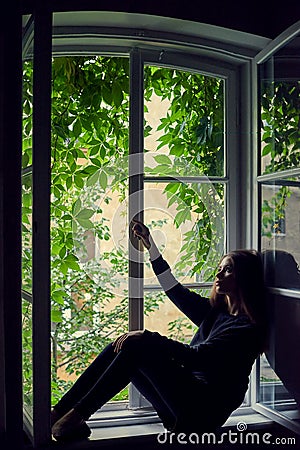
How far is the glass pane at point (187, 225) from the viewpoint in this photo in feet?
9.68

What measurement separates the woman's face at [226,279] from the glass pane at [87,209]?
1.41 ft

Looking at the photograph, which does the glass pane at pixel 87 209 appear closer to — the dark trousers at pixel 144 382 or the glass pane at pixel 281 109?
the dark trousers at pixel 144 382

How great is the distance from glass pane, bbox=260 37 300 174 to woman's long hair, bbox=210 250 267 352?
408 mm

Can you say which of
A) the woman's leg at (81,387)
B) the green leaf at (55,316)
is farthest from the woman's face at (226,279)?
the green leaf at (55,316)

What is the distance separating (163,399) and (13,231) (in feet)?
3.05

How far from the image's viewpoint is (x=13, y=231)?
254 cm

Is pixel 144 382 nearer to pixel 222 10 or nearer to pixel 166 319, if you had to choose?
pixel 166 319

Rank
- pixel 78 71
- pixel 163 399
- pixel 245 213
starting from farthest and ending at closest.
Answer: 1. pixel 245 213
2. pixel 78 71
3. pixel 163 399

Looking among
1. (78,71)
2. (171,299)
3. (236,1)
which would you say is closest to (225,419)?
(171,299)

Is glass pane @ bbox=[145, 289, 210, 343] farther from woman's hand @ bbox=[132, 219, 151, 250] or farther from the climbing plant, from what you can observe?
woman's hand @ bbox=[132, 219, 151, 250]

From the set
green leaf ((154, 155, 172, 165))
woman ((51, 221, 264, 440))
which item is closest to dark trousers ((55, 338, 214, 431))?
woman ((51, 221, 264, 440))

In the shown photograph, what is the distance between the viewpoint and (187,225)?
300 centimetres

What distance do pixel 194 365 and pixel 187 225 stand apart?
676mm

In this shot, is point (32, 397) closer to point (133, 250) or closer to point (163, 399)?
point (163, 399)
